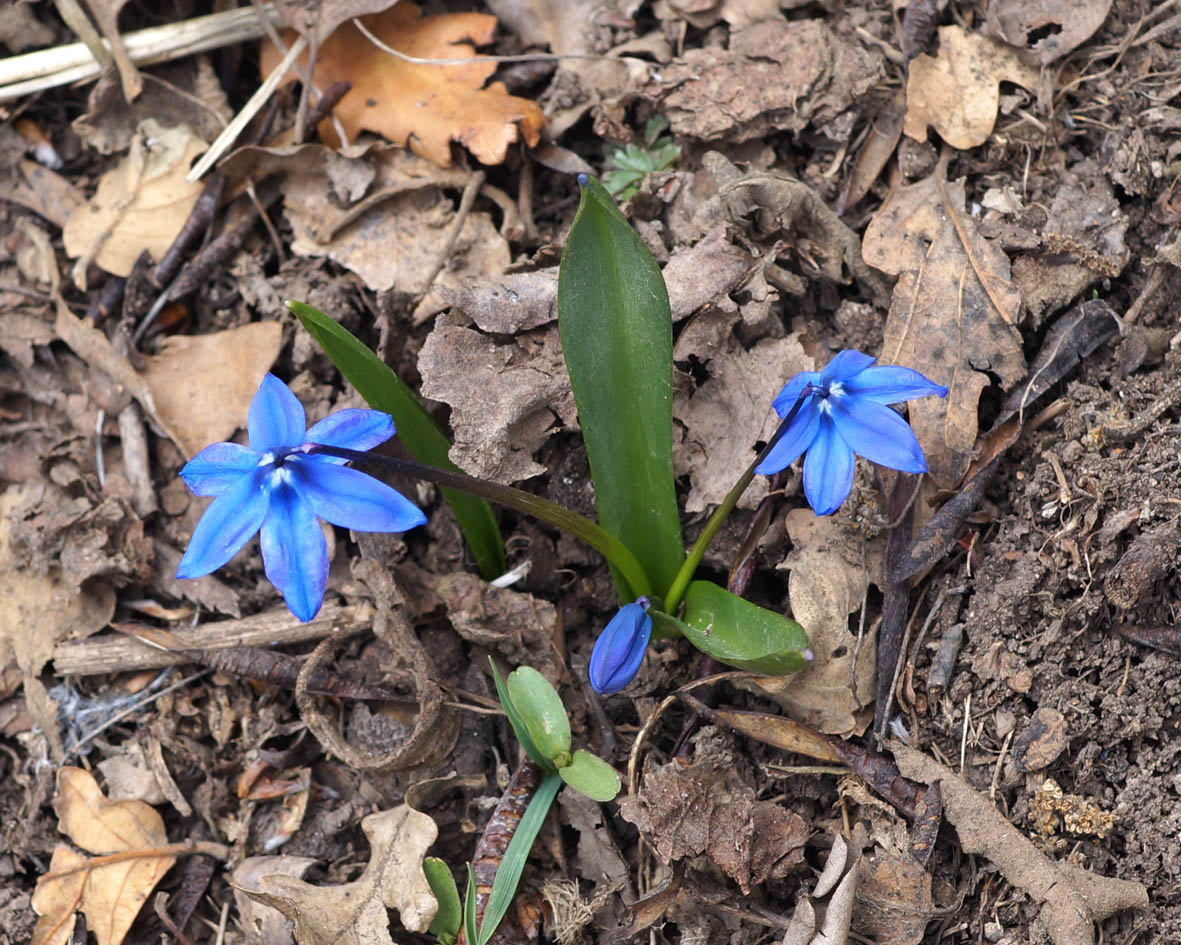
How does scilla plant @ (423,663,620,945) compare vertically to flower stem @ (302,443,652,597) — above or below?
below

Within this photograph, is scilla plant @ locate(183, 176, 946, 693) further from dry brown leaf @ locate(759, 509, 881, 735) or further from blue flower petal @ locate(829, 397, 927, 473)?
dry brown leaf @ locate(759, 509, 881, 735)

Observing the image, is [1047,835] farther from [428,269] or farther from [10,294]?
[10,294]

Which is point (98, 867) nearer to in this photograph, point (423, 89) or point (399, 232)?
point (399, 232)

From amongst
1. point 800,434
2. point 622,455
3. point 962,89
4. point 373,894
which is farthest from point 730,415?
point 373,894

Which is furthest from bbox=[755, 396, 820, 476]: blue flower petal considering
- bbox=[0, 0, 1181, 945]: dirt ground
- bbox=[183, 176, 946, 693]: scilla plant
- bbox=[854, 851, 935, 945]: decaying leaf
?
bbox=[854, 851, 935, 945]: decaying leaf

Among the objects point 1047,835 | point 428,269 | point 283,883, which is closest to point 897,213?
point 428,269
